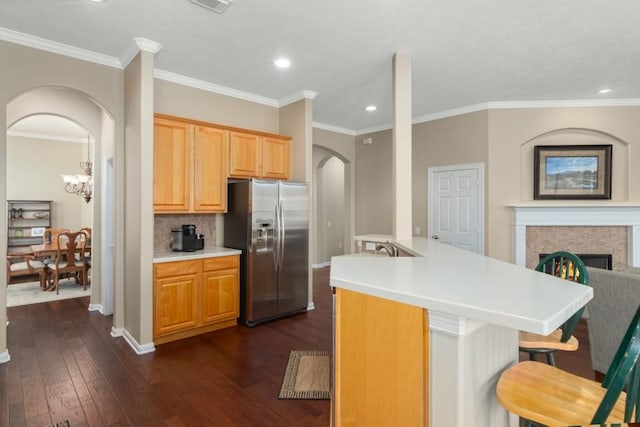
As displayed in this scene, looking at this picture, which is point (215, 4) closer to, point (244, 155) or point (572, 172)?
point (244, 155)

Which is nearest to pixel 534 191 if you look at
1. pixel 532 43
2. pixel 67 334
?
pixel 532 43

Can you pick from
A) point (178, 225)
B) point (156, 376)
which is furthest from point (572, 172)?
point (156, 376)

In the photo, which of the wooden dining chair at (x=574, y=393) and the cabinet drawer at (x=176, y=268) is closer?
the wooden dining chair at (x=574, y=393)

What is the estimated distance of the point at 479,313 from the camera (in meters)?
1.02

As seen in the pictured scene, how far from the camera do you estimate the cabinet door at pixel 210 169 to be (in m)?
3.80

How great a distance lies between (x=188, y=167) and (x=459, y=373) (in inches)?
135

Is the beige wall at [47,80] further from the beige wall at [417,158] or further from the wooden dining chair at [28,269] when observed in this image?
the beige wall at [417,158]

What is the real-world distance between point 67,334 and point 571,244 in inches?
257

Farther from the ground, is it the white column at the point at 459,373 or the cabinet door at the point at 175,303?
the white column at the point at 459,373

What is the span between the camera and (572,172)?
4.79 meters

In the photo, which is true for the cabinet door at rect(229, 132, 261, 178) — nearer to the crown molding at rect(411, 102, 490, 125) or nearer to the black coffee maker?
the black coffee maker

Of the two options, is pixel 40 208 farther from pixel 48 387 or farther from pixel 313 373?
pixel 313 373

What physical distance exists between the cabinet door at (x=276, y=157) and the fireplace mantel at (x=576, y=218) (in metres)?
3.31

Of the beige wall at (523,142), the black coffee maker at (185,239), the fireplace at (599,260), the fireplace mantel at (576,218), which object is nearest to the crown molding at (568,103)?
the beige wall at (523,142)
